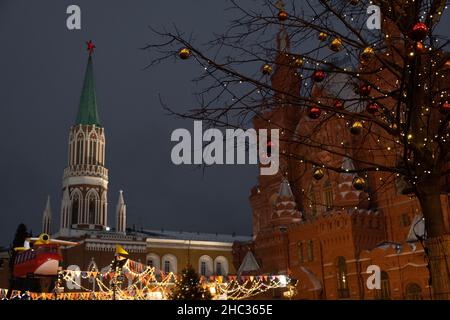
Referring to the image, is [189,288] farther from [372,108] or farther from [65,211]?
[65,211]

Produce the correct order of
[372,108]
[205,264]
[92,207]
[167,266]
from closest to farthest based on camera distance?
[372,108], [167,266], [205,264], [92,207]

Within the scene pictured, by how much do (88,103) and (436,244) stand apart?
219ft

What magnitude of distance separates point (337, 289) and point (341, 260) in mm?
1962

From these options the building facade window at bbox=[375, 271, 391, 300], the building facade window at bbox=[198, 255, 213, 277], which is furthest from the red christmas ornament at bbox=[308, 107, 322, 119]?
the building facade window at bbox=[198, 255, 213, 277]

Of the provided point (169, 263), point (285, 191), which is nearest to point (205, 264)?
point (169, 263)

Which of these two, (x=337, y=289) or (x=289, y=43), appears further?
(x=337, y=289)

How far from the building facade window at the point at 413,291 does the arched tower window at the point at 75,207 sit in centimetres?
4279

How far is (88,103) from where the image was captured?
69062 mm

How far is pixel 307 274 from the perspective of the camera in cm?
3619

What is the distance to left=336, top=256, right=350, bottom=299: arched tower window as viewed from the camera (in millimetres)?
33906

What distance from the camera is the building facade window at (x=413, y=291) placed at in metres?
29.3
